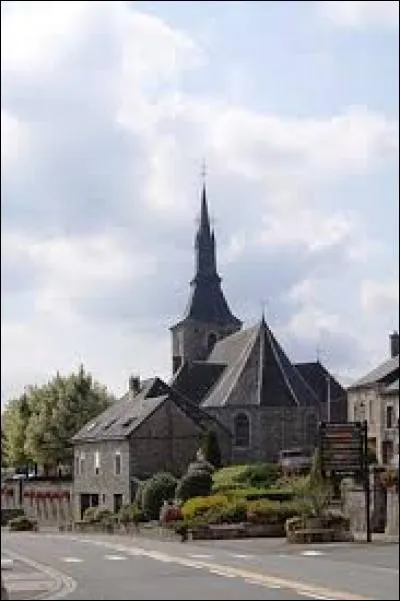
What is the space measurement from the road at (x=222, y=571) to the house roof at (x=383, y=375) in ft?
83.7

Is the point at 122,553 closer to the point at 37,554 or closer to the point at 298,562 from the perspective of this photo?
the point at 37,554

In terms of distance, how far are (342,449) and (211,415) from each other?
33433mm

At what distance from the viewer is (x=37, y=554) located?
37.4m

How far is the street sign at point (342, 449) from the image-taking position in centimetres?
4147

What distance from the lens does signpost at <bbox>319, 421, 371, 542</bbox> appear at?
136 feet

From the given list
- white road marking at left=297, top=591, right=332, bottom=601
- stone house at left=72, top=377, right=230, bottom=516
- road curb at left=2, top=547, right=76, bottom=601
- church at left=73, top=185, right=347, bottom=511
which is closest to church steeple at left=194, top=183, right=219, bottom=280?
church at left=73, top=185, right=347, bottom=511

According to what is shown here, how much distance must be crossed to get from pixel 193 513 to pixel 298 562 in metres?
20.5

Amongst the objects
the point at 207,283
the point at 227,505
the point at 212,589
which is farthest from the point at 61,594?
the point at 207,283

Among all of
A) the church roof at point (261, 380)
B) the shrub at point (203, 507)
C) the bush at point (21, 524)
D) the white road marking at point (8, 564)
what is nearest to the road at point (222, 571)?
the white road marking at point (8, 564)

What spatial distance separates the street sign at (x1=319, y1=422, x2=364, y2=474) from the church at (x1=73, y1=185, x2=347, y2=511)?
2742 cm

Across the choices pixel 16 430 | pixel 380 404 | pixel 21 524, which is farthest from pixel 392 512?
pixel 16 430

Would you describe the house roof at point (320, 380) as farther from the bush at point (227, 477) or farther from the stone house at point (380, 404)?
the bush at point (227, 477)

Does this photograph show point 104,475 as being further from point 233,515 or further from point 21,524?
point 233,515

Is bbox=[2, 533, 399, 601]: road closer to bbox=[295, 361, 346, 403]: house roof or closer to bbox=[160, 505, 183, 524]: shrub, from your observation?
bbox=[160, 505, 183, 524]: shrub
